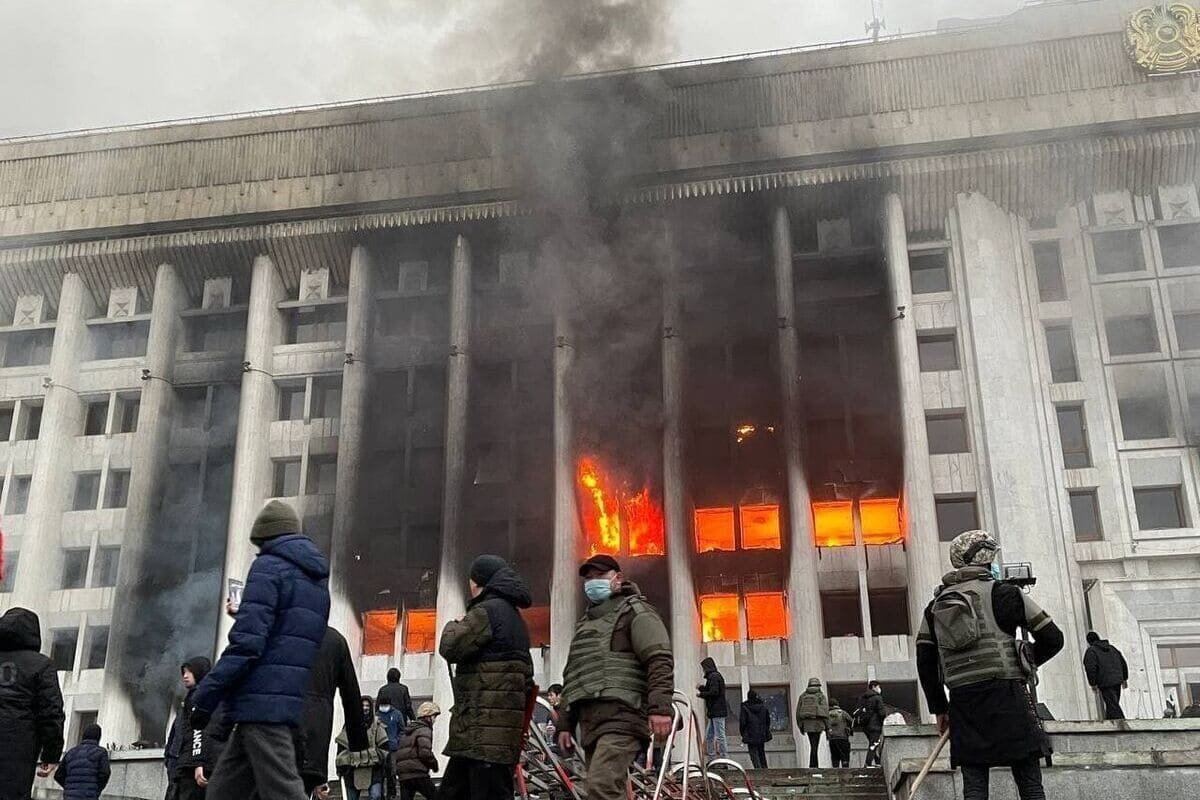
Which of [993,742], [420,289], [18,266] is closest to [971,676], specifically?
[993,742]

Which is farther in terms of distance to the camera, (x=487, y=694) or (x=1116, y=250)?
(x=1116, y=250)

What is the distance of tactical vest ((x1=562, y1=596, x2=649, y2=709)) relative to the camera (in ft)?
20.2

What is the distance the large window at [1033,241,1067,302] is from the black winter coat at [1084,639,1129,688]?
16056 mm

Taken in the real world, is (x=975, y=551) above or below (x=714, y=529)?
below

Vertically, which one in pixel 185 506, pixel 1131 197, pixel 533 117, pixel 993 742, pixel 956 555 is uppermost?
pixel 533 117

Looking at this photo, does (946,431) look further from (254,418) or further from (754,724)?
(254,418)

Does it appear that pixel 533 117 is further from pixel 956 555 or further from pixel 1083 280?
pixel 956 555

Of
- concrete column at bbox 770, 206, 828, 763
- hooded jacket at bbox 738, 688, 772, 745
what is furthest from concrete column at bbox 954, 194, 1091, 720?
hooded jacket at bbox 738, 688, 772, 745

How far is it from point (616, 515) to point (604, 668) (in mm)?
25741

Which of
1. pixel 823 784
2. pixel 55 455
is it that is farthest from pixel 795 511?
pixel 55 455

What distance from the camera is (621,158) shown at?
106 feet

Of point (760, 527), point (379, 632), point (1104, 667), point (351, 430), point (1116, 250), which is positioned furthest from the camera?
point (351, 430)

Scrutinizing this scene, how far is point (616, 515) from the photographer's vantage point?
31875mm

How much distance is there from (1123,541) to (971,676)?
81.6ft
